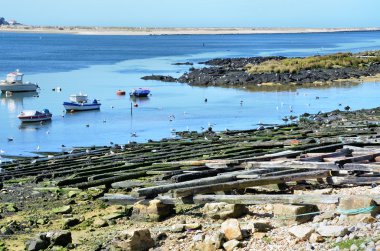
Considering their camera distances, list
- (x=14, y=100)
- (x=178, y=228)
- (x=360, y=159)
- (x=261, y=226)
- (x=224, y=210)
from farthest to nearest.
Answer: (x=14, y=100), (x=360, y=159), (x=224, y=210), (x=178, y=228), (x=261, y=226)

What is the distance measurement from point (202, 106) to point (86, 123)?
10.2 meters

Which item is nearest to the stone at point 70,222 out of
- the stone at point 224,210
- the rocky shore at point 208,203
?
the rocky shore at point 208,203

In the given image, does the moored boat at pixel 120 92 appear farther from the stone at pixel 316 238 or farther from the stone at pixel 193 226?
the stone at pixel 316 238

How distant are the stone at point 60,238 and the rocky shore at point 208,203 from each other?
0.07 feet

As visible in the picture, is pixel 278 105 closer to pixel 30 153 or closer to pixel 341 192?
pixel 30 153

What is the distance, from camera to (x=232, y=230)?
11.8 meters

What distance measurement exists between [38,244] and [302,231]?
16.5 ft

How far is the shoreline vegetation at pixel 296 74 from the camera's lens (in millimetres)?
66562

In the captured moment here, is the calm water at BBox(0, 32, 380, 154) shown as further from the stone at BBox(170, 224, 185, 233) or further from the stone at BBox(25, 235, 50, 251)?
the stone at BBox(170, 224, 185, 233)

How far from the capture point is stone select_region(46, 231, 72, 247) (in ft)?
43.6

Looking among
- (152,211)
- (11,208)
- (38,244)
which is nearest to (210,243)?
(152,211)

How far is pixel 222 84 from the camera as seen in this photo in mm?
68062

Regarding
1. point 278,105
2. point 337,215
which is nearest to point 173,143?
point 337,215

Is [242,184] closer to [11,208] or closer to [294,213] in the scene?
[294,213]
